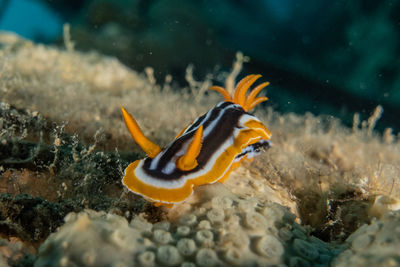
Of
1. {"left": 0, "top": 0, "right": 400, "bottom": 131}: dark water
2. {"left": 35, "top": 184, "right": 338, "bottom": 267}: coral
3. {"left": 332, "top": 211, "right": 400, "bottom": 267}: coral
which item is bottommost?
{"left": 35, "top": 184, "right": 338, "bottom": 267}: coral

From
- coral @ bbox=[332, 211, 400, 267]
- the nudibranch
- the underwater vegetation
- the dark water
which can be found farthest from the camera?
the dark water

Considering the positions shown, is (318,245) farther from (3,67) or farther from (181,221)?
(3,67)

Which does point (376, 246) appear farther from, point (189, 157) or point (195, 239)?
point (189, 157)

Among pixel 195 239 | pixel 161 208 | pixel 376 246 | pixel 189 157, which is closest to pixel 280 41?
pixel 189 157

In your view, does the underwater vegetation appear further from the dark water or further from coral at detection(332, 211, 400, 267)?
the dark water

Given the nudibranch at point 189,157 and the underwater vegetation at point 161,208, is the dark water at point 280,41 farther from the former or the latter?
the nudibranch at point 189,157

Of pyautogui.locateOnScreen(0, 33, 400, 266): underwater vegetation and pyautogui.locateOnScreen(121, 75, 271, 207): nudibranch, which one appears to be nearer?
pyautogui.locateOnScreen(0, 33, 400, 266): underwater vegetation

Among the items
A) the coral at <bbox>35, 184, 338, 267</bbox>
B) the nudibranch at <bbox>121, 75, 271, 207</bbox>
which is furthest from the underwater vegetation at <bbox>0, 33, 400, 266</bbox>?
the nudibranch at <bbox>121, 75, 271, 207</bbox>
